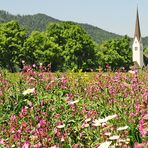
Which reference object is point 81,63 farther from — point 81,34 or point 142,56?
point 142,56

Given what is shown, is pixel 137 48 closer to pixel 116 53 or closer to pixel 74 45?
pixel 116 53

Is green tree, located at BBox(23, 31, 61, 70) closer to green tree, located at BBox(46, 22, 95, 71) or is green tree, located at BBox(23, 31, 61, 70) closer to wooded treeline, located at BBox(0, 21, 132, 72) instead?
wooded treeline, located at BBox(0, 21, 132, 72)

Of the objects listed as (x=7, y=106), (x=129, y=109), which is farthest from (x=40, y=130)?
(x=7, y=106)

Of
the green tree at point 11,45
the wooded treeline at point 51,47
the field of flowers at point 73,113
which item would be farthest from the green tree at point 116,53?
the field of flowers at point 73,113

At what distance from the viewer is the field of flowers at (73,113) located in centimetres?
390

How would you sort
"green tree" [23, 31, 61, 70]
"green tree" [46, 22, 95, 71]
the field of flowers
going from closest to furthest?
the field of flowers, "green tree" [23, 31, 61, 70], "green tree" [46, 22, 95, 71]

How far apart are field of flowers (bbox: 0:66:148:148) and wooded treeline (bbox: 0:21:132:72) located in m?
59.0

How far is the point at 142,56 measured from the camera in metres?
143

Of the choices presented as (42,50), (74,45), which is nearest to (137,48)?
(74,45)

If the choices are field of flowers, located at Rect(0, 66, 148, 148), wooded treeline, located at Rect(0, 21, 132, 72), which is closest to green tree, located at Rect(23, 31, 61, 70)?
wooded treeline, located at Rect(0, 21, 132, 72)

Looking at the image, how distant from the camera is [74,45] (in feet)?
234

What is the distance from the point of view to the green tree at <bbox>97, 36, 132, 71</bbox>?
85062mm

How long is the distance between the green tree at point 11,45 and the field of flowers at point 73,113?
60926mm

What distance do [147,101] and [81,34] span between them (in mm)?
69581
